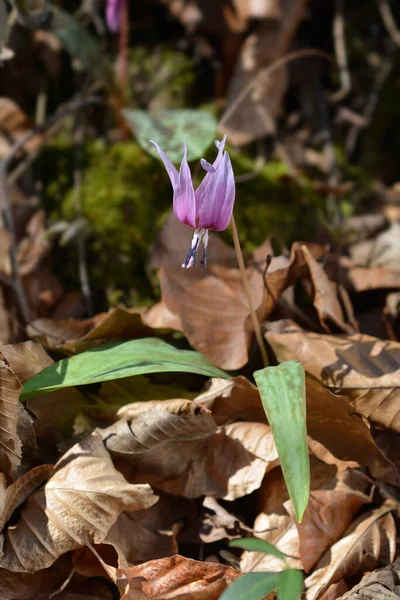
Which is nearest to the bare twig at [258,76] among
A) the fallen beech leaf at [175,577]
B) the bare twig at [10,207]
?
the bare twig at [10,207]

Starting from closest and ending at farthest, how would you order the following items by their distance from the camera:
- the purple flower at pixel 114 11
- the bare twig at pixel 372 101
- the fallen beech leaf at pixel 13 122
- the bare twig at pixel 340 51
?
the purple flower at pixel 114 11 → the fallen beech leaf at pixel 13 122 → the bare twig at pixel 340 51 → the bare twig at pixel 372 101

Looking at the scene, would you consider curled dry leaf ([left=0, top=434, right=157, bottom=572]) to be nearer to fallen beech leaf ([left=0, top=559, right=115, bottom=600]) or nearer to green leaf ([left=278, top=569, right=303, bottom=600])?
fallen beech leaf ([left=0, top=559, right=115, bottom=600])

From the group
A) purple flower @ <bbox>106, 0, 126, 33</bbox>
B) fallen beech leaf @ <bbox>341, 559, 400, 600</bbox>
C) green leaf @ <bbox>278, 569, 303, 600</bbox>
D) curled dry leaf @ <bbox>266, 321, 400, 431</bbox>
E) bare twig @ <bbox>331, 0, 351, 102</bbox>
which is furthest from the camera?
bare twig @ <bbox>331, 0, 351, 102</bbox>

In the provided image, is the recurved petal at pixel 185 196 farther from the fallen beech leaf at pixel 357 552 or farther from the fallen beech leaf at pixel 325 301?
the fallen beech leaf at pixel 357 552

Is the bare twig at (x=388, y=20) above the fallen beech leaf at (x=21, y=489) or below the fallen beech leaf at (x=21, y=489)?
above

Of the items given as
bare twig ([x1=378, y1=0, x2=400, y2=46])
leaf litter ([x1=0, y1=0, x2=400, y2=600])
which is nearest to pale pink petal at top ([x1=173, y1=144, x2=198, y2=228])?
leaf litter ([x1=0, y1=0, x2=400, y2=600])

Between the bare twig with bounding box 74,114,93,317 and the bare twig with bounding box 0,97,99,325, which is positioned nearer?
the bare twig with bounding box 0,97,99,325

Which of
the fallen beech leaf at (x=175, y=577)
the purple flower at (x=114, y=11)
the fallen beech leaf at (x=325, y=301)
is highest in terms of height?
the purple flower at (x=114, y=11)
